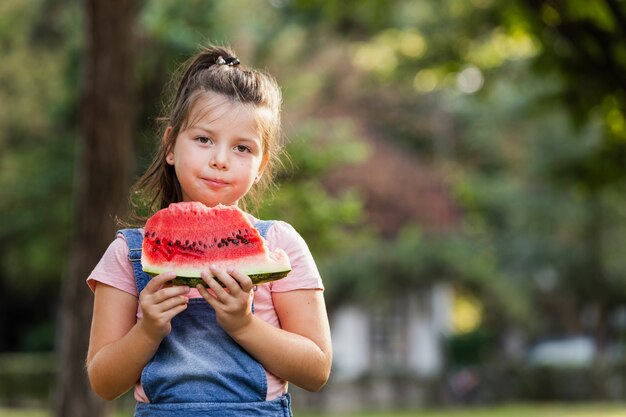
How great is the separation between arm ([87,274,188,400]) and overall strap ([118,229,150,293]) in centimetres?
5

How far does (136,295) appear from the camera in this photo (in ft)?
9.66

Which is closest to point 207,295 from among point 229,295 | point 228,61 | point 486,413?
point 229,295

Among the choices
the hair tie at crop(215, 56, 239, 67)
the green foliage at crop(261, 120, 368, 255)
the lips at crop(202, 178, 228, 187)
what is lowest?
the green foliage at crop(261, 120, 368, 255)

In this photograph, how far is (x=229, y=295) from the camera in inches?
106

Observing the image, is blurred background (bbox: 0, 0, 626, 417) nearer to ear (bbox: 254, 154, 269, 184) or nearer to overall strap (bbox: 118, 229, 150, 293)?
ear (bbox: 254, 154, 269, 184)

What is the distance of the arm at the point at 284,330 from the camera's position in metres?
2.69

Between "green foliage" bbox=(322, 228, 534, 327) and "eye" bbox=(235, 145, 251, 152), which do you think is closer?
"eye" bbox=(235, 145, 251, 152)

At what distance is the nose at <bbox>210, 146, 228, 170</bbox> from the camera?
2.95 m

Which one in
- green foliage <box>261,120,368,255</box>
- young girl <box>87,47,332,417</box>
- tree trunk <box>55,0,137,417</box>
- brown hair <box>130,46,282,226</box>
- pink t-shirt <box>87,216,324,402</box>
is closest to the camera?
young girl <box>87,47,332,417</box>

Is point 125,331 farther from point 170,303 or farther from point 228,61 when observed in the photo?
point 228,61

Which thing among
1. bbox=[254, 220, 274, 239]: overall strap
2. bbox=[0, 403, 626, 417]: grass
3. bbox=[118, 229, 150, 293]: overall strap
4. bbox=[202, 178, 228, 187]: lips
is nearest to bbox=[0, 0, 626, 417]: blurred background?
bbox=[0, 403, 626, 417]: grass

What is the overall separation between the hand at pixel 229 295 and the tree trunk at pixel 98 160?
24.7ft

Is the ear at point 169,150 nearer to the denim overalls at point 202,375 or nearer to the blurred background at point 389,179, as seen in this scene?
the denim overalls at point 202,375

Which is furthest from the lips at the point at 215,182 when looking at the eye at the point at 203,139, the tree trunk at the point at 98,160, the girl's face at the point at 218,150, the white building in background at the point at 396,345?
the white building in background at the point at 396,345
